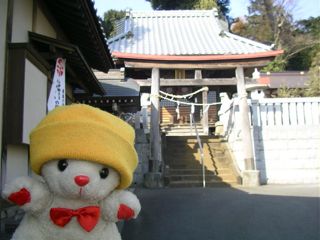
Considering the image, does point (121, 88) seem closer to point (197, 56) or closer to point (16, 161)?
point (197, 56)

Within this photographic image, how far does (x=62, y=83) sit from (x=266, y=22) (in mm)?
30133

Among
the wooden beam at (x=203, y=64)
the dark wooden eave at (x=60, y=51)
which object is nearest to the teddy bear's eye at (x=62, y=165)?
the dark wooden eave at (x=60, y=51)

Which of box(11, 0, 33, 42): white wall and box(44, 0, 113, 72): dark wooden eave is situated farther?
box(44, 0, 113, 72): dark wooden eave

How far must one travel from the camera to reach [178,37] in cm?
1446

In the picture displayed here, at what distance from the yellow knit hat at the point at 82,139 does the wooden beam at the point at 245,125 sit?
9.05m

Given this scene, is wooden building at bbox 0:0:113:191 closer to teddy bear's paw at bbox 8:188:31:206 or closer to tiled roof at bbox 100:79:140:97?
teddy bear's paw at bbox 8:188:31:206

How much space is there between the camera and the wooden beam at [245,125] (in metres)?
11.0

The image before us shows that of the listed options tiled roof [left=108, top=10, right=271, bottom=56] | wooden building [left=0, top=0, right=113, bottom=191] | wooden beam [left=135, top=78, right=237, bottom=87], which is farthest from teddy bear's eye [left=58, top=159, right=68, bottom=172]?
tiled roof [left=108, top=10, right=271, bottom=56]

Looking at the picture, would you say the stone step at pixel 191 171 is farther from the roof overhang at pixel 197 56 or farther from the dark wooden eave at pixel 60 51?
the dark wooden eave at pixel 60 51

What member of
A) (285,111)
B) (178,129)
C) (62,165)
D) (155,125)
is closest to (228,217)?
(62,165)

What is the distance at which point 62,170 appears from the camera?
7.30 ft

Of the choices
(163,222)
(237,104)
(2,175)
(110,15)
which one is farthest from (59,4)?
(110,15)

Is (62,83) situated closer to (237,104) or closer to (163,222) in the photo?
(163,222)

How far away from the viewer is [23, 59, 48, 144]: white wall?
4516 mm
